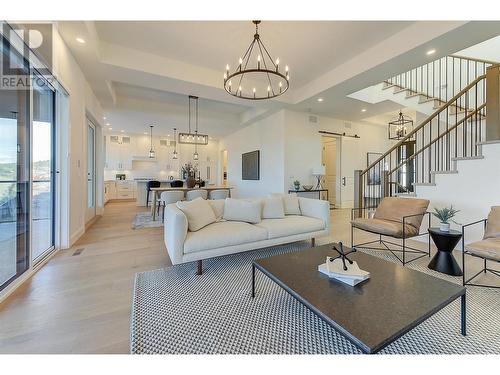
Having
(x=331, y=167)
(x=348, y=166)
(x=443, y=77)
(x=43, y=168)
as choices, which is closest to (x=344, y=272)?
(x=43, y=168)

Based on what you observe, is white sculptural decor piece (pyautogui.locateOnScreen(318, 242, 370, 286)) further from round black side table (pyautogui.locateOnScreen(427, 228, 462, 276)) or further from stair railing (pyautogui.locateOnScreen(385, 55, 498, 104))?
stair railing (pyautogui.locateOnScreen(385, 55, 498, 104))

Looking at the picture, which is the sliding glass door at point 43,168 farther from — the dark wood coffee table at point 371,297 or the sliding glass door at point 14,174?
the dark wood coffee table at point 371,297

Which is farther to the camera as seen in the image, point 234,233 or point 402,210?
point 402,210

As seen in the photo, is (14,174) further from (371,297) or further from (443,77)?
(443,77)

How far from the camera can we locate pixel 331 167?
26.1 ft

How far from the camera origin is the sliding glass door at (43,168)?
2.84 meters

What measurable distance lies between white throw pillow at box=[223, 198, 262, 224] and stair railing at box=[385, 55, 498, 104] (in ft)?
13.9

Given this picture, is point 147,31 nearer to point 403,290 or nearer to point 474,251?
point 403,290

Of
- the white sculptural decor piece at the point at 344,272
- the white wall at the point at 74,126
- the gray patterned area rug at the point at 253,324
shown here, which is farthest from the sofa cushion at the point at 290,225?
the white wall at the point at 74,126

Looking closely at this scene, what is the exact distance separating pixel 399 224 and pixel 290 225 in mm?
1455

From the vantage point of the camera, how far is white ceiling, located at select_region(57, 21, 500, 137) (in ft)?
9.96

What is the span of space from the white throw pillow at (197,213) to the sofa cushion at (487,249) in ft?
9.05

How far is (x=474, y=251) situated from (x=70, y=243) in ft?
16.4

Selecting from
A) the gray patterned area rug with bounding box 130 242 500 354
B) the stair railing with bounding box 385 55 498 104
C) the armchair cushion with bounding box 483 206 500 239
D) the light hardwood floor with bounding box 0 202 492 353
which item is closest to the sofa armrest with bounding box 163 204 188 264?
the gray patterned area rug with bounding box 130 242 500 354
